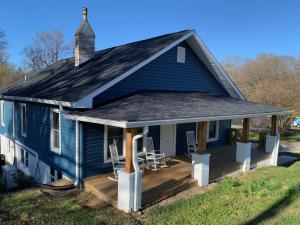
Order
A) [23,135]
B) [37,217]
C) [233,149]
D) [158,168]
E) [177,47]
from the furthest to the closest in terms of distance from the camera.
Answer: [233,149] → [23,135] → [177,47] → [158,168] → [37,217]

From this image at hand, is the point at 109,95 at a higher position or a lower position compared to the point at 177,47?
lower

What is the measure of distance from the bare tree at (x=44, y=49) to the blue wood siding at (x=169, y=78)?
34604 mm

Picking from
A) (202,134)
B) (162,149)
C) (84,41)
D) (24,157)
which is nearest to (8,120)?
(24,157)

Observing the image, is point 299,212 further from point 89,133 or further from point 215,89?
point 215,89

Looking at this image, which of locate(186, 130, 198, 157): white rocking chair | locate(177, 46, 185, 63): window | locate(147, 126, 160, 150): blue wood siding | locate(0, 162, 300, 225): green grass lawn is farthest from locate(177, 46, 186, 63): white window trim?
locate(0, 162, 300, 225): green grass lawn

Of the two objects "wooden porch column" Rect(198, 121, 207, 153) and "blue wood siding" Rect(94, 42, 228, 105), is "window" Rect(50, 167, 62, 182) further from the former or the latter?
"wooden porch column" Rect(198, 121, 207, 153)

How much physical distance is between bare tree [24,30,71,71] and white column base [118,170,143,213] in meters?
39.3

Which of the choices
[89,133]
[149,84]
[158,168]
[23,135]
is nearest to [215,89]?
[149,84]

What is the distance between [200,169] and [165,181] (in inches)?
43.1

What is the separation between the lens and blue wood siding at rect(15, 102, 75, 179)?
8.40m

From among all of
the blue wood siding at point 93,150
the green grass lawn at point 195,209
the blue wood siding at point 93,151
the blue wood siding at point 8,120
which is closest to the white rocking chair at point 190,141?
the green grass lawn at point 195,209

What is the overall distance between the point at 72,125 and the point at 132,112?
95.0 inches

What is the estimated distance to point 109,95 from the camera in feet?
27.9

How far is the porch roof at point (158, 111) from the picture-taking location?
6.36 metres
